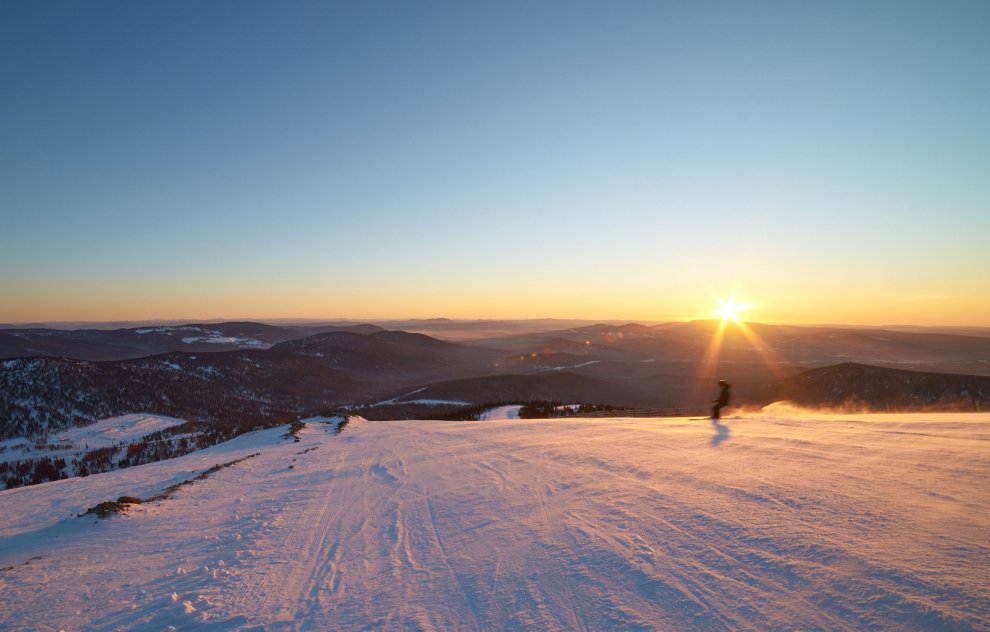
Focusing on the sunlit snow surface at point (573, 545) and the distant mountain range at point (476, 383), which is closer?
the sunlit snow surface at point (573, 545)

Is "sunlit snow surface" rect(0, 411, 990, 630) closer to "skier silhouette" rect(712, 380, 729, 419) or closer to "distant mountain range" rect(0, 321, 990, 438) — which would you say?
"skier silhouette" rect(712, 380, 729, 419)

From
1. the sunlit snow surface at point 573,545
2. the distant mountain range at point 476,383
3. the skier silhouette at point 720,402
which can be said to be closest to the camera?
the sunlit snow surface at point 573,545

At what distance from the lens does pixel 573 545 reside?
5.25 metres

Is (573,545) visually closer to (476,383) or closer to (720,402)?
(720,402)

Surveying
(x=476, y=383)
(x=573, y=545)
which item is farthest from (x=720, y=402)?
(x=476, y=383)

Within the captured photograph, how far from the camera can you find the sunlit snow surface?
372 cm

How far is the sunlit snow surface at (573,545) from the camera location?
3.72 metres

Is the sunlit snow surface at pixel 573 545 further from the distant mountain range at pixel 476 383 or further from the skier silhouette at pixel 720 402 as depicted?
the distant mountain range at pixel 476 383

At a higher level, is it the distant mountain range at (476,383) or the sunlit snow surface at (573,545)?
the sunlit snow surface at (573,545)

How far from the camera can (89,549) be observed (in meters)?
6.64

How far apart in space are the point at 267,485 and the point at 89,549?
3906 millimetres

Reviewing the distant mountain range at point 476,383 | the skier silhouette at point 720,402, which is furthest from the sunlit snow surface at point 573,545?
the distant mountain range at point 476,383

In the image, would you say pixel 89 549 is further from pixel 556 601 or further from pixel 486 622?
pixel 556 601

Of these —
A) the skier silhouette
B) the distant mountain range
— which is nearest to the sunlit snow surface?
the skier silhouette
